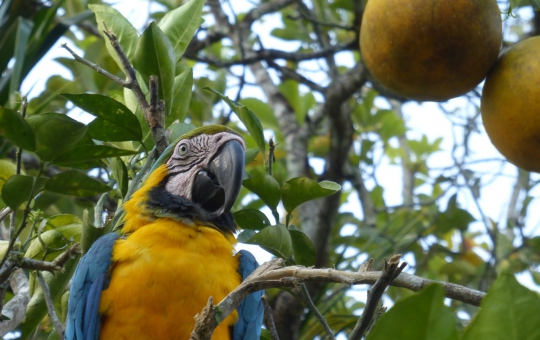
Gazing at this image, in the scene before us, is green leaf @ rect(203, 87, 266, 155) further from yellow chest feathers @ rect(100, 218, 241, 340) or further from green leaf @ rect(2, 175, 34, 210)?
green leaf @ rect(2, 175, 34, 210)

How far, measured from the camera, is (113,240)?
1.88 m

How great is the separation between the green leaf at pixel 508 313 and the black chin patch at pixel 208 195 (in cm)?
136

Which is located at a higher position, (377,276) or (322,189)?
(322,189)

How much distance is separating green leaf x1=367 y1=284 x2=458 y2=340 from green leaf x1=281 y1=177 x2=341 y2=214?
34.5 inches

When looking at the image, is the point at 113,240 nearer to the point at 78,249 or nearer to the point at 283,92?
the point at 78,249

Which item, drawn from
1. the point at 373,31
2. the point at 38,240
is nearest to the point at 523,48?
the point at 373,31

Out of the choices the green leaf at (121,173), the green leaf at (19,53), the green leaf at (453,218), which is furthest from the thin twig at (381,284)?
the green leaf at (453,218)

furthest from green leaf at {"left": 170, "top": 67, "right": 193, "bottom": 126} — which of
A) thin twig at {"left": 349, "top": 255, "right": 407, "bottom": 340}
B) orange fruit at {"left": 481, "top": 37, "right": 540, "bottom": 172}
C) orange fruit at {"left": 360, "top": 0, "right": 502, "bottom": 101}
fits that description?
thin twig at {"left": 349, "top": 255, "right": 407, "bottom": 340}

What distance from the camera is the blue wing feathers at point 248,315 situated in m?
1.91

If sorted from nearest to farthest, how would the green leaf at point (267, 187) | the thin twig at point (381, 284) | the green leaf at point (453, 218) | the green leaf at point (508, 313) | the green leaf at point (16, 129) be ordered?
the green leaf at point (508, 313), the thin twig at point (381, 284), the green leaf at point (16, 129), the green leaf at point (267, 187), the green leaf at point (453, 218)

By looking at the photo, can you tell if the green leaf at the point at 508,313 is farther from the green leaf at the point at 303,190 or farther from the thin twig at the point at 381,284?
the green leaf at the point at 303,190

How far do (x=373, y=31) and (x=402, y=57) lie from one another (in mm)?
129

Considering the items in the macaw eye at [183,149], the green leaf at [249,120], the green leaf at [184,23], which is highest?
the green leaf at [184,23]

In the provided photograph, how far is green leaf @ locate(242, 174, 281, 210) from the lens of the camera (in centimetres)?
174
